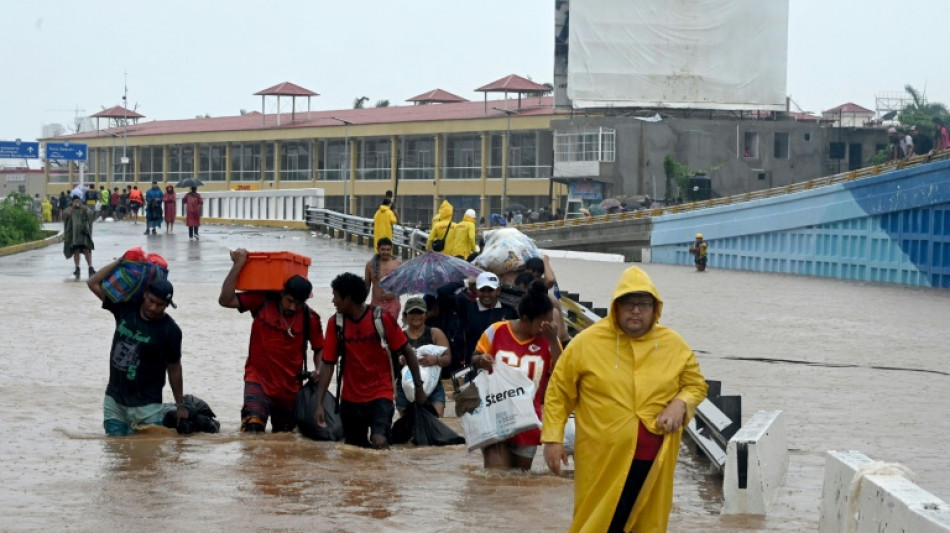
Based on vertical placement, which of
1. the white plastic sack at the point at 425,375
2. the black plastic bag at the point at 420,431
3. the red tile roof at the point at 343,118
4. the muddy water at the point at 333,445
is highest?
the red tile roof at the point at 343,118

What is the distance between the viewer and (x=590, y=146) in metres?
63.6

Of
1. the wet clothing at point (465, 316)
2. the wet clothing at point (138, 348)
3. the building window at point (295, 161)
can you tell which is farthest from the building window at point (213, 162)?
the wet clothing at point (138, 348)

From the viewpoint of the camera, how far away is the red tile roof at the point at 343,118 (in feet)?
235

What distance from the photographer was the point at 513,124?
68.1m

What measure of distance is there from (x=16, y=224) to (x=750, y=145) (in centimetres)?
3683

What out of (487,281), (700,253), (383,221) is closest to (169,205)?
(383,221)

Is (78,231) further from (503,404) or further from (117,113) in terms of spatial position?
(117,113)

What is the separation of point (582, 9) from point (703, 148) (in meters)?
10.0

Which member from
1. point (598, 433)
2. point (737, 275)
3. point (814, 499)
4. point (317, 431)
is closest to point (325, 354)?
point (317, 431)

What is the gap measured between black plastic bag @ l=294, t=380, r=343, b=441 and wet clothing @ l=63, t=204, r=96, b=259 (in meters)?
15.8

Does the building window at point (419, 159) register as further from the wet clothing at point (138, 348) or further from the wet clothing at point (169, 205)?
the wet clothing at point (138, 348)

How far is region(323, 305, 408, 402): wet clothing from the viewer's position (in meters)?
10.1

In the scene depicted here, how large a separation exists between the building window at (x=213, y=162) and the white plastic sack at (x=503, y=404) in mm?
74665

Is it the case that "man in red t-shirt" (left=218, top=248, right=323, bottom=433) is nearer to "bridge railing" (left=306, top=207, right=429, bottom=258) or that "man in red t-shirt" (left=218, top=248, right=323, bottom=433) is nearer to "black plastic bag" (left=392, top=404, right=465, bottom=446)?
"black plastic bag" (left=392, top=404, right=465, bottom=446)
